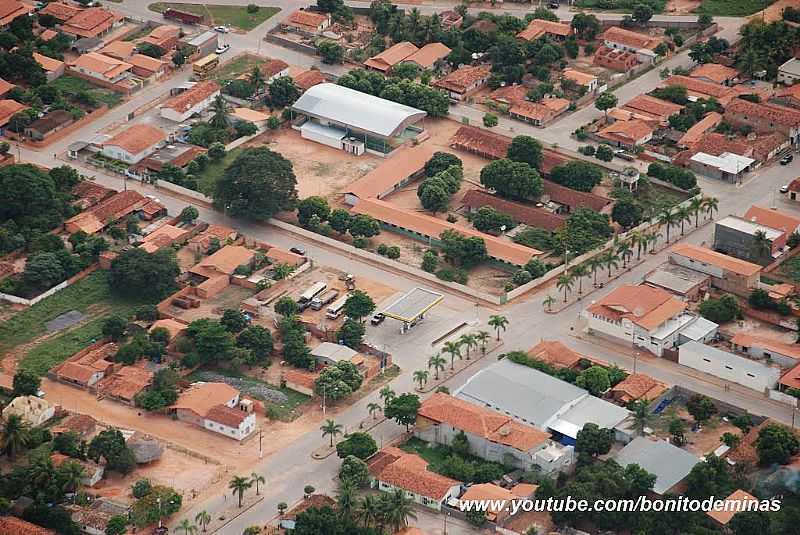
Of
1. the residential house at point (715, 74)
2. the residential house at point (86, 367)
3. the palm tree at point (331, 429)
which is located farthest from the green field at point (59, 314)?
the residential house at point (715, 74)

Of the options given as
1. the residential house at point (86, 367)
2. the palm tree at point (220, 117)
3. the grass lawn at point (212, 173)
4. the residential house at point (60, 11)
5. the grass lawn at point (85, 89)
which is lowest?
the residential house at point (86, 367)

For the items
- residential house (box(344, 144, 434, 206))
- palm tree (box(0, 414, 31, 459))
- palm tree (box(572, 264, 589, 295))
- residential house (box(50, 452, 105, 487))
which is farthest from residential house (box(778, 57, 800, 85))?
palm tree (box(0, 414, 31, 459))

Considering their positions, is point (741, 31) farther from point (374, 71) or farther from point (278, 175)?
point (278, 175)

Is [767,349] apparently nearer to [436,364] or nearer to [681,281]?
[681,281]

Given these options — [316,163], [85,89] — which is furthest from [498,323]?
[85,89]

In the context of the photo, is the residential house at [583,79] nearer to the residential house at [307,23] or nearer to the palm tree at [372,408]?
the residential house at [307,23]
